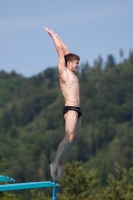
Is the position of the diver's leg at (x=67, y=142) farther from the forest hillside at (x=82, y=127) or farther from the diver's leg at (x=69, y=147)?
the forest hillside at (x=82, y=127)

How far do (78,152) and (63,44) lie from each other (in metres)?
147

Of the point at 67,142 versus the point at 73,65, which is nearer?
the point at 67,142

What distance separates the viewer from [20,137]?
565ft

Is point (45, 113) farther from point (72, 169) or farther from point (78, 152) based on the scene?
point (72, 169)

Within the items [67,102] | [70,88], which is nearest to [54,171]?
[67,102]

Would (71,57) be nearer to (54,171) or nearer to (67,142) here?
(67,142)

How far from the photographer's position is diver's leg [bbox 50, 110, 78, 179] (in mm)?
10656

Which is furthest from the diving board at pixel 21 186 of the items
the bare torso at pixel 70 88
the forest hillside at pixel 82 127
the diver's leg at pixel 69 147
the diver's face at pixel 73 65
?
the forest hillside at pixel 82 127

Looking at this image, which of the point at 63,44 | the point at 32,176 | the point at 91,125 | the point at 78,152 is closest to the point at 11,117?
the point at 91,125

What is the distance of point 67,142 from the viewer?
35.1ft

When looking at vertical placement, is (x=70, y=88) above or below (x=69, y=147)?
above

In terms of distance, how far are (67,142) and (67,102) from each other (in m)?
0.49

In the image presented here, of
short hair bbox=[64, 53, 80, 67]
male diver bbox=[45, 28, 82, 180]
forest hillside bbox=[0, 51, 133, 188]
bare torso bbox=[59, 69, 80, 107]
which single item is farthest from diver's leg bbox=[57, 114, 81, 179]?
forest hillside bbox=[0, 51, 133, 188]

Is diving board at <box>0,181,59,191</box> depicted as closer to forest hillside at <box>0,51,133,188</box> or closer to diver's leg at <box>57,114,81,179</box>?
diver's leg at <box>57,114,81,179</box>
